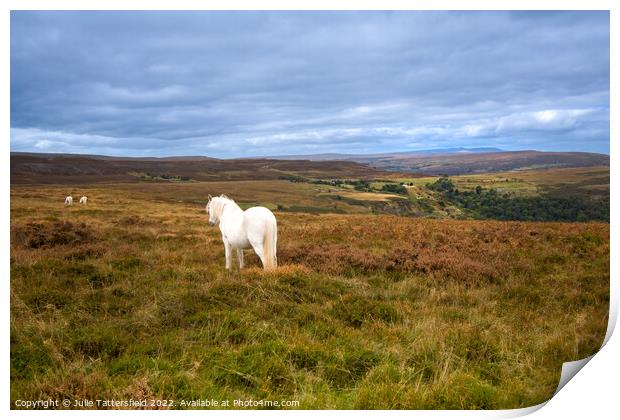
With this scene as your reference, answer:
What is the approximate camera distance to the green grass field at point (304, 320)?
16.4 ft

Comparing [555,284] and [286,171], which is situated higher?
[286,171]

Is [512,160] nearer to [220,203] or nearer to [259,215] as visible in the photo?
[259,215]

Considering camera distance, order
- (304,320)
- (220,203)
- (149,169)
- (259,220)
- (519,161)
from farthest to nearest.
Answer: (149,169)
(220,203)
(259,220)
(519,161)
(304,320)

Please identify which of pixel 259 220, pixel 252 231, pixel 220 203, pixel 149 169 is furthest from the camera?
pixel 149 169

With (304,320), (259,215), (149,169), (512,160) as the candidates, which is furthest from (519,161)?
(149,169)

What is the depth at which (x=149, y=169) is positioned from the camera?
1321 centimetres

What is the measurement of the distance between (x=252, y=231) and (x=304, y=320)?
3707 millimetres

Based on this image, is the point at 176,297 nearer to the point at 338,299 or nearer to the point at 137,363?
the point at 137,363

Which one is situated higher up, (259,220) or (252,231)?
(259,220)

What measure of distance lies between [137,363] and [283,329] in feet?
6.54

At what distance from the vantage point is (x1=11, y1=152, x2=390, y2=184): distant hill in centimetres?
705

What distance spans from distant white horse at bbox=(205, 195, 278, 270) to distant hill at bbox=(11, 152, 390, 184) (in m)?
1.57
